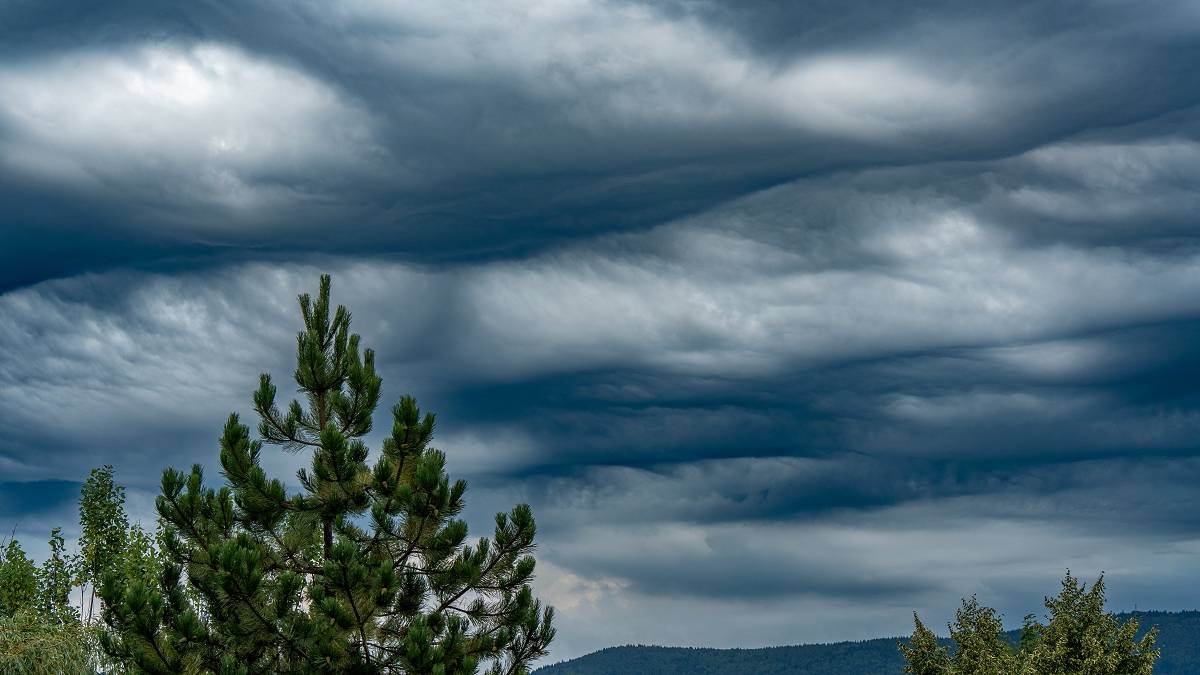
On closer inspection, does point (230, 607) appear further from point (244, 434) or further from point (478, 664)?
point (478, 664)

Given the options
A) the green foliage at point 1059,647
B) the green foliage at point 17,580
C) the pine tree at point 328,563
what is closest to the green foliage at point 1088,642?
the green foliage at point 1059,647

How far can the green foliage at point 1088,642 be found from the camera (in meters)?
48.0

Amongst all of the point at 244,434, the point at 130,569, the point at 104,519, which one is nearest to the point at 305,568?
the point at 244,434

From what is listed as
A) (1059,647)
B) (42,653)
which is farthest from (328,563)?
(1059,647)

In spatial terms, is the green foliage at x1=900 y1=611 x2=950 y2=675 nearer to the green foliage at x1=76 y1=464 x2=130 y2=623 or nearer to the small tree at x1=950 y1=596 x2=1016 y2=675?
the small tree at x1=950 y1=596 x2=1016 y2=675

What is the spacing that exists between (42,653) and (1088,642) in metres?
36.4

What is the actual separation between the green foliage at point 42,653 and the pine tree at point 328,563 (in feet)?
24.8

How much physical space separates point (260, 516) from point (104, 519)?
3637cm

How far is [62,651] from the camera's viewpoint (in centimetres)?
3653

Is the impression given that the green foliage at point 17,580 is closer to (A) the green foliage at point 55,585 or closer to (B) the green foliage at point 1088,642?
(A) the green foliage at point 55,585

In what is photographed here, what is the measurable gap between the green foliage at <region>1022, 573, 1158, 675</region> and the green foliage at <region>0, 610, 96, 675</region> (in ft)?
106

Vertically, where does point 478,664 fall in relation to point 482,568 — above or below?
below

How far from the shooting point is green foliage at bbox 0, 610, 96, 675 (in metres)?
35.7

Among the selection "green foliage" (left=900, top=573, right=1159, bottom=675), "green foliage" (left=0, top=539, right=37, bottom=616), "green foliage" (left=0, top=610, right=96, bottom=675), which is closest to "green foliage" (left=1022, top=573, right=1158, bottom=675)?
"green foliage" (left=900, top=573, right=1159, bottom=675)
